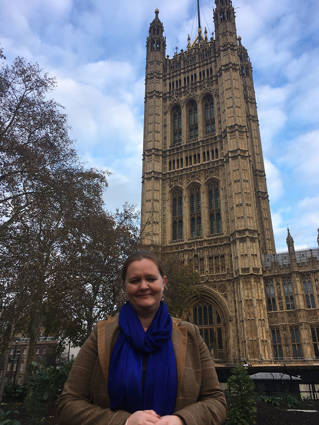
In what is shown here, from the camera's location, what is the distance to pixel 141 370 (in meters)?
1.63

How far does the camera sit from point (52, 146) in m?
11.2

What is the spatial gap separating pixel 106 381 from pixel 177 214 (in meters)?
31.2

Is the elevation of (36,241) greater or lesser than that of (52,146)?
lesser

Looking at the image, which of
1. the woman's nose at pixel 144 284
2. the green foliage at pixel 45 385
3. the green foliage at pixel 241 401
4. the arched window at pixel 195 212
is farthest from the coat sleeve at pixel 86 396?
the arched window at pixel 195 212

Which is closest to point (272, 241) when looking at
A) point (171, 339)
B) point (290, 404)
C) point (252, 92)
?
point (252, 92)

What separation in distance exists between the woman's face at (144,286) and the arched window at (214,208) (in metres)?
28.3

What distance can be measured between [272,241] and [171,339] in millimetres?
37828

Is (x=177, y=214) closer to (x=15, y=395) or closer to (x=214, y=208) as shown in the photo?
(x=214, y=208)

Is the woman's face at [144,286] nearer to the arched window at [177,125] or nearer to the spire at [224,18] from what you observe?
the arched window at [177,125]

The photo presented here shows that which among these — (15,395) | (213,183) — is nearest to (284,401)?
(15,395)

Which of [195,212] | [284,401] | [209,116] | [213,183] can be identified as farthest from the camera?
[209,116]

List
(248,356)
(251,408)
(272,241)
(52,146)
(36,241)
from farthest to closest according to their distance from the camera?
(272,241), (248,356), (52,146), (36,241), (251,408)

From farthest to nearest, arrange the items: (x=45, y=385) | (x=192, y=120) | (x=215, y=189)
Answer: (x=192, y=120) < (x=215, y=189) < (x=45, y=385)

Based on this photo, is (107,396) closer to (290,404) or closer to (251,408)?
(251,408)
